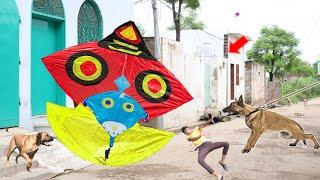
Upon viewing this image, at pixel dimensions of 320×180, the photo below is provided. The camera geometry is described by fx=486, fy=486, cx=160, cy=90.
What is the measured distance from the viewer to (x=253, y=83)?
114 feet

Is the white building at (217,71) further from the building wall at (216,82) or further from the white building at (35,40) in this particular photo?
the white building at (35,40)

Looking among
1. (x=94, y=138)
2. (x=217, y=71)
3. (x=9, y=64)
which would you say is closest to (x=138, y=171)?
(x=9, y=64)

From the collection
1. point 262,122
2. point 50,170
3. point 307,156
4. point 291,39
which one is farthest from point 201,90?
point 291,39

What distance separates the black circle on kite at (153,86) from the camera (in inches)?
191

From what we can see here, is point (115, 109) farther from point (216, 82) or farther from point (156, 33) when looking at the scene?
point (216, 82)

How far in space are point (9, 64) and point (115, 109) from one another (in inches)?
215

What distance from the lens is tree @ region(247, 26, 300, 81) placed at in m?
44.9

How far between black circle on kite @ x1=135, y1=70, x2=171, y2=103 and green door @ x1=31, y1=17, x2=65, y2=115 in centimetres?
644

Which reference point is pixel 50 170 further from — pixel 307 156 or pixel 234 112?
pixel 307 156

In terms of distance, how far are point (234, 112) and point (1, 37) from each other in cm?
611

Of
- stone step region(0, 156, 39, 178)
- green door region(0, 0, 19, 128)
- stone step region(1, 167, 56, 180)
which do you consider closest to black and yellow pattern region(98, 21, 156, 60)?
stone step region(0, 156, 39, 178)

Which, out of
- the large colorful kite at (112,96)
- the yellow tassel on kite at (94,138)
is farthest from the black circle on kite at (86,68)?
the yellow tassel on kite at (94,138)

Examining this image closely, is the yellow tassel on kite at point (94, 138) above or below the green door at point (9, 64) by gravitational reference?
below

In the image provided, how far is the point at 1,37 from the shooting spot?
30.9ft
